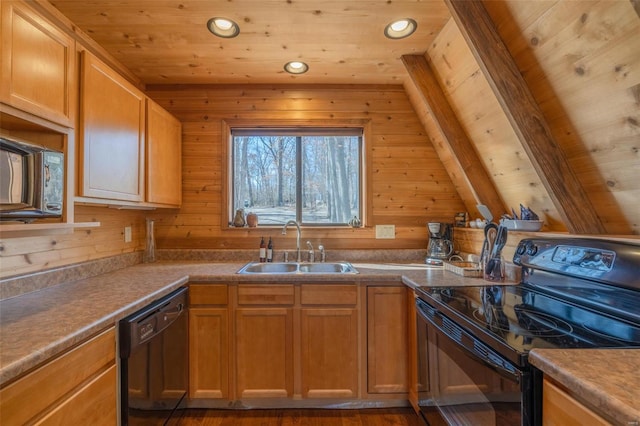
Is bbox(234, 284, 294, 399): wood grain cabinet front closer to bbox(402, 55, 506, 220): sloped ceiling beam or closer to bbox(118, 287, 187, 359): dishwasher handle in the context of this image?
bbox(118, 287, 187, 359): dishwasher handle

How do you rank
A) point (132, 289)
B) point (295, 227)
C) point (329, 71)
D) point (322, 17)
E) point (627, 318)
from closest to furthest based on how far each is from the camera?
point (627, 318)
point (132, 289)
point (322, 17)
point (329, 71)
point (295, 227)

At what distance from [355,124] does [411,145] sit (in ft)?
1.71

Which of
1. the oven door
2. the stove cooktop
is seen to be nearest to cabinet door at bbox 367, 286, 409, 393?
the oven door

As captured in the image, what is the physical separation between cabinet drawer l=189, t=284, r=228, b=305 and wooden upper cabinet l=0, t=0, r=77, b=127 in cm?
110

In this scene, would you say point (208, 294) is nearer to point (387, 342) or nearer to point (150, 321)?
point (150, 321)

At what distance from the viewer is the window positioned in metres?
2.68

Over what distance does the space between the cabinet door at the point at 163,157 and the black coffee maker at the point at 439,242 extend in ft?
6.84

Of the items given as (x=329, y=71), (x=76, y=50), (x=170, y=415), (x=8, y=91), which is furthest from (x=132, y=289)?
(x=329, y=71)

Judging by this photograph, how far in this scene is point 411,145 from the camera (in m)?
2.56

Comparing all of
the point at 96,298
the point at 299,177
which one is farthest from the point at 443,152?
the point at 96,298

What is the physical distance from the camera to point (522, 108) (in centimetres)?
141

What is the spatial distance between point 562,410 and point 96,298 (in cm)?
174

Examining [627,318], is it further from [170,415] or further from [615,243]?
[170,415]

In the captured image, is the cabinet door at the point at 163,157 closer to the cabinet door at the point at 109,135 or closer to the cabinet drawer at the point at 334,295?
the cabinet door at the point at 109,135
